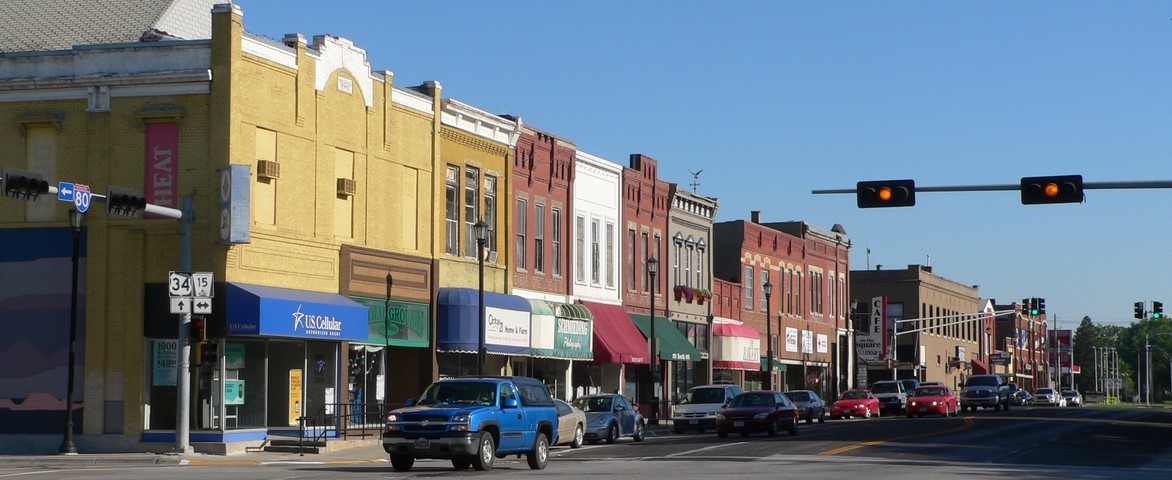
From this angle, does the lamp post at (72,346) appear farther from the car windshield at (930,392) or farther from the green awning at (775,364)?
the car windshield at (930,392)

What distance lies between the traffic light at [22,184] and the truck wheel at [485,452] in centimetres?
907

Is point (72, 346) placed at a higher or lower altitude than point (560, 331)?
lower

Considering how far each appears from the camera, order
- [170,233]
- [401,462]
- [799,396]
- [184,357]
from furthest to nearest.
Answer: [799,396], [170,233], [184,357], [401,462]

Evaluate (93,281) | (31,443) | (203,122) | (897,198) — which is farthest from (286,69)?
(897,198)

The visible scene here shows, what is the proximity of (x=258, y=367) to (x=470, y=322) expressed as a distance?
27.6ft

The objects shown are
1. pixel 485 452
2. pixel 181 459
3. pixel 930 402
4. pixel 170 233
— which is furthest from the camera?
pixel 930 402

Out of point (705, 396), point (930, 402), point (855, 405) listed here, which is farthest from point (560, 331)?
point (930, 402)

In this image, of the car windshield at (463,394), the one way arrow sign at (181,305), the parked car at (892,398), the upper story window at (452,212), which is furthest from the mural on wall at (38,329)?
the parked car at (892,398)

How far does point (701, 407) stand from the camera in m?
46.7

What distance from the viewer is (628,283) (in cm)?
5559

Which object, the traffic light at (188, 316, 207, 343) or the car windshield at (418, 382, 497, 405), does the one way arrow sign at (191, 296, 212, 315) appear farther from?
the car windshield at (418, 382, 497, 405)

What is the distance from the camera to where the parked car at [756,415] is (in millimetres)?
42469

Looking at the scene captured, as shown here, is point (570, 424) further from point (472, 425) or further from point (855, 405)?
point (855, 405)

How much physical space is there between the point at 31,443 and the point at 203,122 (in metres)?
8.28
